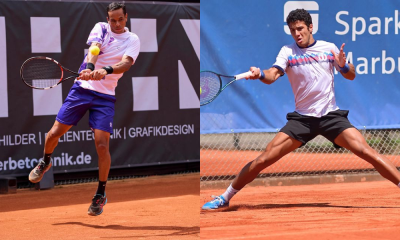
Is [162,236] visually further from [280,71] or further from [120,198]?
[120,198]

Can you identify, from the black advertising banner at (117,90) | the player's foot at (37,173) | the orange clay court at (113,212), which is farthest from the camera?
the black advertising banner at (117,90)

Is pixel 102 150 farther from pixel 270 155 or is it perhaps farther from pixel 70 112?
pixel 270 155

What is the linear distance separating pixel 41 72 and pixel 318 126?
2411 mm

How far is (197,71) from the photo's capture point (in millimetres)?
8430

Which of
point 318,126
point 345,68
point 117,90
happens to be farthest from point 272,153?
point 117,90

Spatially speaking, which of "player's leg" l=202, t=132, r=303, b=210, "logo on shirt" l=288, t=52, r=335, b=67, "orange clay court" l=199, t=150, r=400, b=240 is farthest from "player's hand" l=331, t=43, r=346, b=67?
"orange clay court" l=199, t=150, r=400, b=240

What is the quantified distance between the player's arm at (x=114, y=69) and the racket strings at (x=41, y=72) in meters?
0.70

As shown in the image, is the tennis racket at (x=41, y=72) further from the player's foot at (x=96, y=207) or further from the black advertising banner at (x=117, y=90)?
the black advertising banner at (x=117, y=90)

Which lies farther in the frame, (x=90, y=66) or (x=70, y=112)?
(x=70, y=112)

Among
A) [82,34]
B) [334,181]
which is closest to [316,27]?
[334,181]

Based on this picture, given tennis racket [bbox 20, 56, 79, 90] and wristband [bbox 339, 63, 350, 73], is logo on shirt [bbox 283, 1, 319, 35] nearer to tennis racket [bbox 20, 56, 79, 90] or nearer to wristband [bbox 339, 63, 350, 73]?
wristband [bbox 339, 63, 350, 73]

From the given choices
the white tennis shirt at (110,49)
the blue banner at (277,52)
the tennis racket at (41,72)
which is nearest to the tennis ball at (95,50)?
the white tennis shirt at (110,49)

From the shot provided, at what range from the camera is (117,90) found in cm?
782

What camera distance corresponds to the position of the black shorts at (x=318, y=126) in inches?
202
